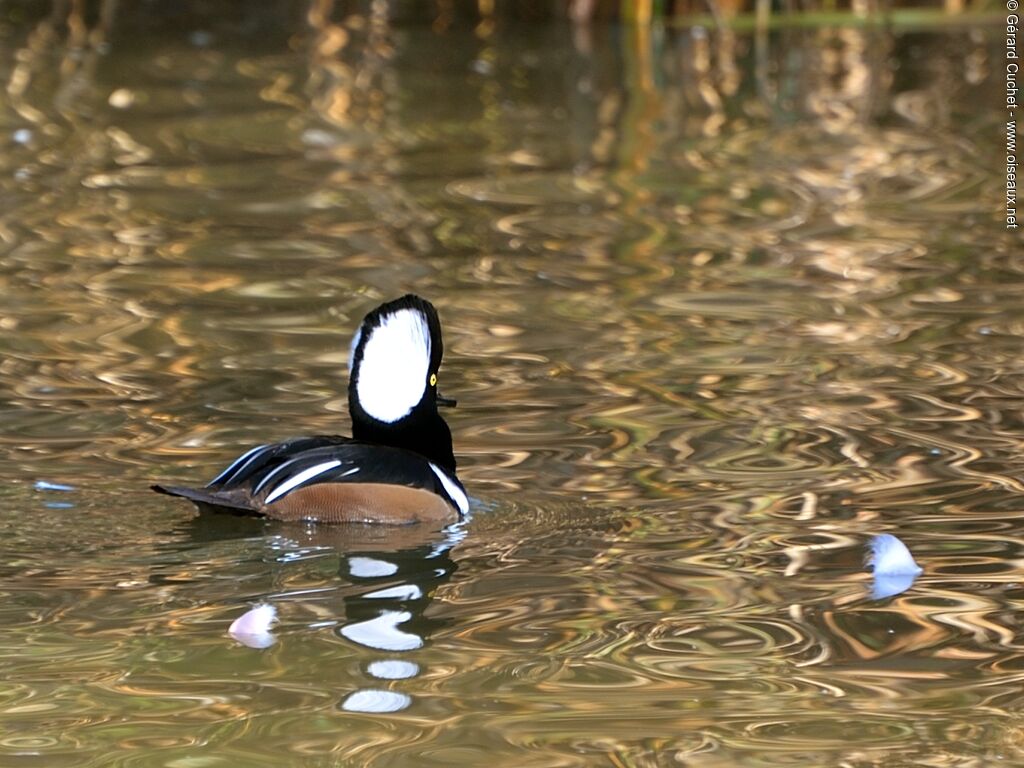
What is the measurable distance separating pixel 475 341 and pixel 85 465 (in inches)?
83.3

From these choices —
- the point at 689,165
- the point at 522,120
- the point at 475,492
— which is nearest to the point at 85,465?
the point at 475,492

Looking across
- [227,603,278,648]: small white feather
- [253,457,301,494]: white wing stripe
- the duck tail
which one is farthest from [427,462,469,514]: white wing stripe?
[227,603,278,648]: small white feather

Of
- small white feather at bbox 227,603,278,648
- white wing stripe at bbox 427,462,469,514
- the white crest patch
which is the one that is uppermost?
the white crest patch

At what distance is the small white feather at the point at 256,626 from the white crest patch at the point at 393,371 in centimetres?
110

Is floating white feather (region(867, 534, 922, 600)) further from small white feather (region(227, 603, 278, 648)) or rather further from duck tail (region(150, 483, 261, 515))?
duck tail (region(150, 483, 261, 515))

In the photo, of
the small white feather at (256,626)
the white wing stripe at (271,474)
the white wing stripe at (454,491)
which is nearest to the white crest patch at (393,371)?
the white wing stripe at (454,491)

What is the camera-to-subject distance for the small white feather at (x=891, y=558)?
5215mm

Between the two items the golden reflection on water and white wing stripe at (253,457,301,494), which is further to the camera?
white wing stripe at (253,457,301,494)

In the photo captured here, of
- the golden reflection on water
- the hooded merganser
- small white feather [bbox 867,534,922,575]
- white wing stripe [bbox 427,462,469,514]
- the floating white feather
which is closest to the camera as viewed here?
the golden reflection on water

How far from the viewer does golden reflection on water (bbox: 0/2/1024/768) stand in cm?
433

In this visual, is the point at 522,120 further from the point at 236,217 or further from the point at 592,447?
the point at 592,447

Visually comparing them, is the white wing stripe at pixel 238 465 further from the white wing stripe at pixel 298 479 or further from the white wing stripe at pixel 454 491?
the white wing stripe at pixel 454 491

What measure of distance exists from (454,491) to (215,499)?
71 centimetres

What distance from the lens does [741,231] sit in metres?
9.85
